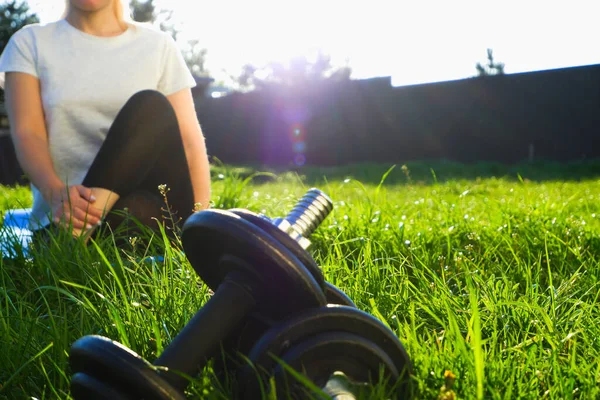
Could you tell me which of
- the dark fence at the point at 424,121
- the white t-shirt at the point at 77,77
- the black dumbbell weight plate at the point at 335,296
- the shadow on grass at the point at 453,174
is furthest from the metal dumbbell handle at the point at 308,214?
the dark fence at the point at 424,121

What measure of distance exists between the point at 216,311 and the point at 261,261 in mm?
138

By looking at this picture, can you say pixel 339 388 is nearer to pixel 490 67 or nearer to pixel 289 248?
pixel 289 248

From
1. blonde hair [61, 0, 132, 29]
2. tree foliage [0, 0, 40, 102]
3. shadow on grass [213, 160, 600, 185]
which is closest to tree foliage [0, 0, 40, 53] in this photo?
tree foliage [0, 0, 40, 102]

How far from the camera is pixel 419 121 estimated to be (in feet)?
43.6

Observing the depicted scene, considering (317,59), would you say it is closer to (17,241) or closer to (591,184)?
(591,184)

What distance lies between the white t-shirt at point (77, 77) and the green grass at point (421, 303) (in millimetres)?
634

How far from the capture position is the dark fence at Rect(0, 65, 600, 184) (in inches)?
473

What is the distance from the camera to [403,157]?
13578 millimetres

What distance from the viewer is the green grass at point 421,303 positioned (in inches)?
49.1

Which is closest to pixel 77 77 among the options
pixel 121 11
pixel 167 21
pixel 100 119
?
pixel 100 119

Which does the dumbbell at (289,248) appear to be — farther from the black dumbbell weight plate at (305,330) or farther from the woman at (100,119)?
the woman at (100,119)

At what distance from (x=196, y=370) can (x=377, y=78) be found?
13.1 metres

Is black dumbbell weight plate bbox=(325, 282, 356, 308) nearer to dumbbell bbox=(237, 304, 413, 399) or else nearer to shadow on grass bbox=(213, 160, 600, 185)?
dumbbell bbox=(237, 304, 413, 399)

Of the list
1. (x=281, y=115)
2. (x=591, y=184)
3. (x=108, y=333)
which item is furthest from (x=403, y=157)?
(x=108, y=333)
